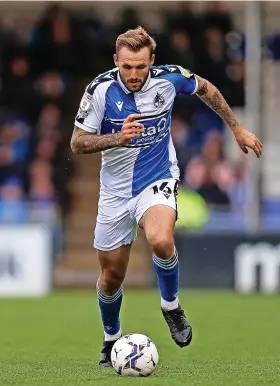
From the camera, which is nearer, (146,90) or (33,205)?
(146,90)

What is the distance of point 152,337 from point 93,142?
11.5 ft

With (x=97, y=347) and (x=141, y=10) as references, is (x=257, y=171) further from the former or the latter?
(x=97, y=347)

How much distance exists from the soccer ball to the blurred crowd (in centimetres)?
1104

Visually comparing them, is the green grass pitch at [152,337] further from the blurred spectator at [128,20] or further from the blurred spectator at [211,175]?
the blurred spectator at [128,20]

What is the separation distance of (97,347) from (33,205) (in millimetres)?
8257

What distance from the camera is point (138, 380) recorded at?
733 centimetres

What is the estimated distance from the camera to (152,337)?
1091 centimetres

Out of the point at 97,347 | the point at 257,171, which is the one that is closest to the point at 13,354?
the point at 97,347

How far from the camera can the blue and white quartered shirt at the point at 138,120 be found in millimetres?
8086

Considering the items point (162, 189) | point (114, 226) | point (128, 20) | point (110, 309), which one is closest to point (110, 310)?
point (110, 309)

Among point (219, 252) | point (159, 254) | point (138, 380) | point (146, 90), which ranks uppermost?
point (146, 90)

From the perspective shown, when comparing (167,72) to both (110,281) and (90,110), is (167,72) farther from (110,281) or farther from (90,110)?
(110,281)

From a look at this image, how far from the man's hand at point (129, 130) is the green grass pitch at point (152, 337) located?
1.56m

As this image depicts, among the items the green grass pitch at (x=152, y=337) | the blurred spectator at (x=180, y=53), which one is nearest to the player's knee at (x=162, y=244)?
the green grass pitch at (x=152, y=337)
